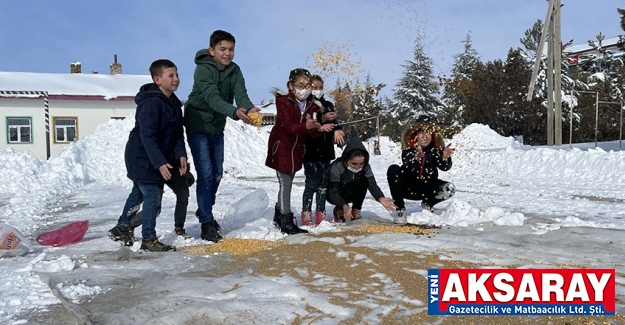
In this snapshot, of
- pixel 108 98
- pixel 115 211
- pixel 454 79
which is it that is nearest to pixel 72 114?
pixel 108 98

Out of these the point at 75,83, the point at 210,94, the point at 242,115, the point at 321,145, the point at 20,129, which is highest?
the point at 75,83

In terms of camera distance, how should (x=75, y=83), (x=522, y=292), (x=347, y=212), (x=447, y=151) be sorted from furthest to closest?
(x=75, y=83) < (x=447, y=151) < (x=347, y=212) < (x=522, y=292)

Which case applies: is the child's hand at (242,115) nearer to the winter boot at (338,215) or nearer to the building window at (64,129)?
the winter boot at (338,215)

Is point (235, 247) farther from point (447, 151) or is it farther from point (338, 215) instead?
point (447, 151)

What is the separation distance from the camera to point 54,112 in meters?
26.5

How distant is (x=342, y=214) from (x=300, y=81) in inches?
64.0

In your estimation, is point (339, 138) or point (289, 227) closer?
point (289, 227)

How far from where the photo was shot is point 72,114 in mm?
26859

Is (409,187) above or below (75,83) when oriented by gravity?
below

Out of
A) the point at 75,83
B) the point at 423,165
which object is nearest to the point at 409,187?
the point at 423,165

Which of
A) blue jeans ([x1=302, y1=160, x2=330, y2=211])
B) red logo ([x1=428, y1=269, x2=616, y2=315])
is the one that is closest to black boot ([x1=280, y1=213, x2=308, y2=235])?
blue jeans ([x1=302, y1=160, x2=330, y2=211])

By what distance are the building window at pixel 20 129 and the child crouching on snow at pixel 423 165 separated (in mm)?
26001

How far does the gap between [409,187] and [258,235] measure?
2.05 meters

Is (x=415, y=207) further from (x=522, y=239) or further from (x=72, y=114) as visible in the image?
(x=72, y=114)
